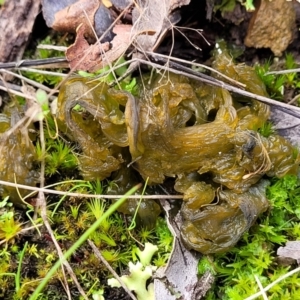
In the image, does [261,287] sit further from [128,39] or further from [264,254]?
[128,39]

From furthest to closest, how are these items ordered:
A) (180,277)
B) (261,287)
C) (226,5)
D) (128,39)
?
(226,5) → (128,39) → (180,277) → (261,287)

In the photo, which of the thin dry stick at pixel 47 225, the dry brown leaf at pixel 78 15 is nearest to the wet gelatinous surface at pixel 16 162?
the thin dry stick at pixel 47 225

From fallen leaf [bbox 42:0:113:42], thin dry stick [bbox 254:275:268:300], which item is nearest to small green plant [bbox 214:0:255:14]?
fallen leaf [bbox 42:0:113:42]

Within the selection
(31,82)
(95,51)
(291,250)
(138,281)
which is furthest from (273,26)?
(138,281)

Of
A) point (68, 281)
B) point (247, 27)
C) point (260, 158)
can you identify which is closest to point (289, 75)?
point (247, 27)

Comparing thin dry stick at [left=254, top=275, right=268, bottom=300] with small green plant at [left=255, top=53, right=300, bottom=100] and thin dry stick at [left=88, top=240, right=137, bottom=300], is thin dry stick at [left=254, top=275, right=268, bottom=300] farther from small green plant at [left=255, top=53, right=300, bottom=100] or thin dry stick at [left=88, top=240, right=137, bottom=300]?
small green plant at [left=255, top=53, right=300, bottom=100]

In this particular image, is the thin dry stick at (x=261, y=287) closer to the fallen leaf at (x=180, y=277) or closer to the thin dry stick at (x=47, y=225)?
the fallen leaf at (x=180, y=277)
